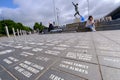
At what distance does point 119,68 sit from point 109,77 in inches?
13.3

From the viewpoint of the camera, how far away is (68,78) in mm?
1278

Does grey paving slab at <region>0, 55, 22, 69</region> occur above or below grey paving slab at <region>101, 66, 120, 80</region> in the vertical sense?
below

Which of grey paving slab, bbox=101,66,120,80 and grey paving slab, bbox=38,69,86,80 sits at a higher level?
grey paving slab, bbox=101,66,120,80

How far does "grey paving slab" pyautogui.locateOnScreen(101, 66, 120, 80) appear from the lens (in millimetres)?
1186

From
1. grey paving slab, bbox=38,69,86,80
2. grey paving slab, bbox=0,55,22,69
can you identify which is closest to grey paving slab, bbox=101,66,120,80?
grey paving slab, bbox=38,69,86,80

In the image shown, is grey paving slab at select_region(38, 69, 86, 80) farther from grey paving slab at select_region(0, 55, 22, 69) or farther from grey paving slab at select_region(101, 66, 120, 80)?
grey paving slab at select_region(0, 55, 22, 69)

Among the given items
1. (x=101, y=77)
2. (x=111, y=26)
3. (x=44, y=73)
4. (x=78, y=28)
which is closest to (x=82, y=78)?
(x=101, y=77)

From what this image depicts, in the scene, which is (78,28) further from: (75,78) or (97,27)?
(75,78)

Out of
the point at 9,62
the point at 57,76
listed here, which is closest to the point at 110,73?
the point at 57,76

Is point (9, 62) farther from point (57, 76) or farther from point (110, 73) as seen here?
point (110, 73)

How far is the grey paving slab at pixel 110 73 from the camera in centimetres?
119

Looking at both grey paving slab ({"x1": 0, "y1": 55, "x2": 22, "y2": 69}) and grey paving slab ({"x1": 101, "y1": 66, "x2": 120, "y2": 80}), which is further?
grey paving slab ({"x1": 0, "y1": 55, "x2": 22, "y2": 69})

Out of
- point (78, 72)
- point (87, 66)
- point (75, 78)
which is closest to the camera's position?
point (75, 78)

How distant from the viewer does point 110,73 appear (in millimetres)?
1283
